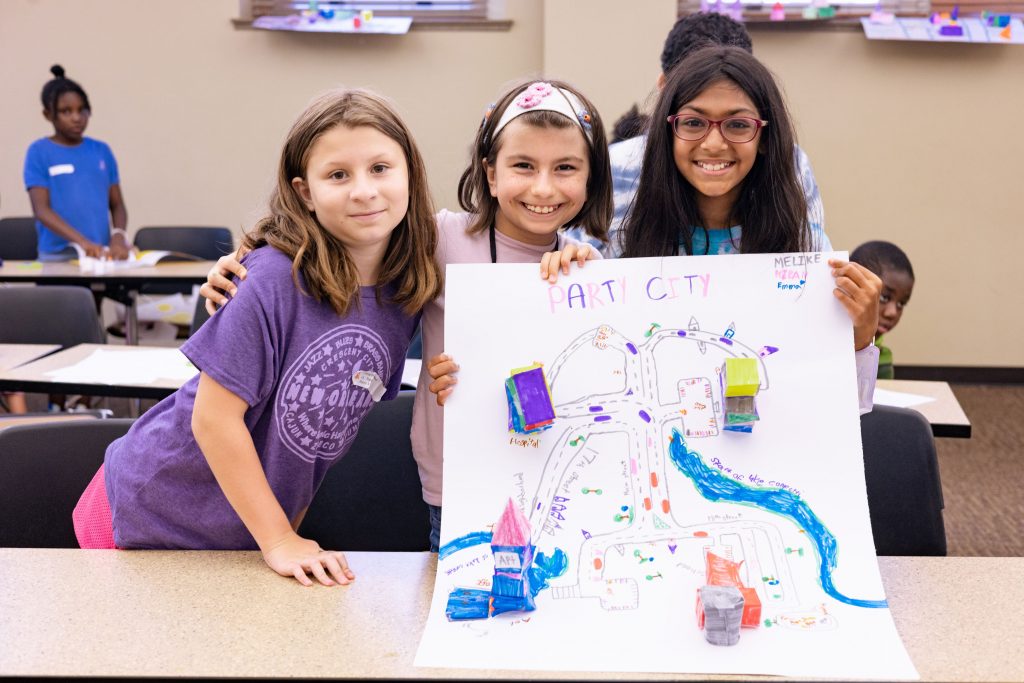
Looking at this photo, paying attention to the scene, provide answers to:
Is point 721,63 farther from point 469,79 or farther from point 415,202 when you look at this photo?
point 469,79

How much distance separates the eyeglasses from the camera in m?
1.47

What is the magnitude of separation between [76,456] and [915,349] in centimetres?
505

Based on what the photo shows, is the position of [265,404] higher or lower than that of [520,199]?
lower

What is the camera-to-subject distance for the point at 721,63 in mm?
1498

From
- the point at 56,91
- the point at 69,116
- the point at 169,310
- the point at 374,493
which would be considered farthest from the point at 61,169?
the point at 374,493

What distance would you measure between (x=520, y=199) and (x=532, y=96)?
167 millimetres

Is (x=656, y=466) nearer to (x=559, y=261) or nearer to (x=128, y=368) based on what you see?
(x=559, y=261)

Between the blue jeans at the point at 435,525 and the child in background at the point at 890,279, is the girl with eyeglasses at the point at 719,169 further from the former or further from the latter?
the child in background at the point at 890,279

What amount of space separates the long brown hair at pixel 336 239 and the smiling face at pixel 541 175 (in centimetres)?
13

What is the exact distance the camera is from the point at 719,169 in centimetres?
146

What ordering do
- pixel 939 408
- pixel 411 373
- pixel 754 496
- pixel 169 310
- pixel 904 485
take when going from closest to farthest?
pixel 754 496 < pixel 904 485 < pixel 939 408 < pixel 411 373 < pixel 169 310

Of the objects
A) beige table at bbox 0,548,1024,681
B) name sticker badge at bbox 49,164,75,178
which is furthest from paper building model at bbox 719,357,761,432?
name sticker badge at bbox 49,164,75,178

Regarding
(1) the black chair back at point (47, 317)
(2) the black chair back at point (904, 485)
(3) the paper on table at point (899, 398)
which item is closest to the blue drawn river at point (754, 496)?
(2) the black chair back at point (904, 485)

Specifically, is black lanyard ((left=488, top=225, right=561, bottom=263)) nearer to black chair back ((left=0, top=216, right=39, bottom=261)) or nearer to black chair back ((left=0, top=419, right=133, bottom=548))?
black chair back ((left=0, top=419, right=133, bottom=548))
